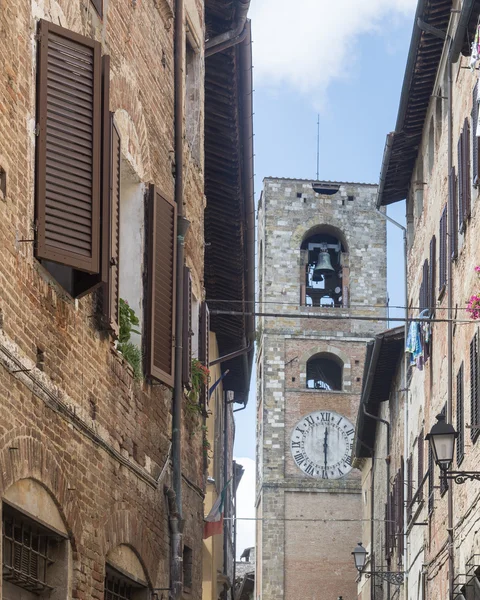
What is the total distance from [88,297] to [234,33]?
7783 millimetres

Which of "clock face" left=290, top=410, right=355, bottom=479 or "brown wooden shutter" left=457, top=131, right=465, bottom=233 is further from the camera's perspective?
"clock face" left=290, top=410, right=355, bottom=479

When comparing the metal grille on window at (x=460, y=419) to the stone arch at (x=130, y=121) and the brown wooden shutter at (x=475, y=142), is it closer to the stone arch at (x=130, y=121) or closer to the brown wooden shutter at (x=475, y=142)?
the brown wooden shutter at (x=475, y=142)

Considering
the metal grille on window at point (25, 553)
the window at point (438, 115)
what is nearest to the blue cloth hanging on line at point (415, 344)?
the window at point (438, 115)

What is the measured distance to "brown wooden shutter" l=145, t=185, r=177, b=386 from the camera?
11.3 m

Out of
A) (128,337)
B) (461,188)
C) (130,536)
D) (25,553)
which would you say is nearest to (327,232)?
(461,188)

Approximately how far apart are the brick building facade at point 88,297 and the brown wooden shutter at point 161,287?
0.02m

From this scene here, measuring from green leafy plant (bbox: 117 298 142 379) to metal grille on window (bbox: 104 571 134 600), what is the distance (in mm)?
1498

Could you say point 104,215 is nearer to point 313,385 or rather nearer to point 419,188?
point 419,188

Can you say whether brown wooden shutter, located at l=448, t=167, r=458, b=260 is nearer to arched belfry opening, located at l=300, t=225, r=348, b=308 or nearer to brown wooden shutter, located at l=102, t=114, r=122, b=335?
brown wooden shutter, located at l=102, t=114, r=122, b=335

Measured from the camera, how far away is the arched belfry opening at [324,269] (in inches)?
1956

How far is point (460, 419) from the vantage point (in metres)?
16.5

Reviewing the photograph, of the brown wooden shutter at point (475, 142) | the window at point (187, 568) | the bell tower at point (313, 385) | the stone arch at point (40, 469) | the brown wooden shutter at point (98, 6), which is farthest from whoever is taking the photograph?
the bell tower at point (313, 385)

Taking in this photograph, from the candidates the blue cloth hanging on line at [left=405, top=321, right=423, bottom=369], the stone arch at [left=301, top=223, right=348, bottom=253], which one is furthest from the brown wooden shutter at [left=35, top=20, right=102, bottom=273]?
the stone arch at [left=301, top=223, right=348, bottom=253]

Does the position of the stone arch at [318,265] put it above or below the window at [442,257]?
above
